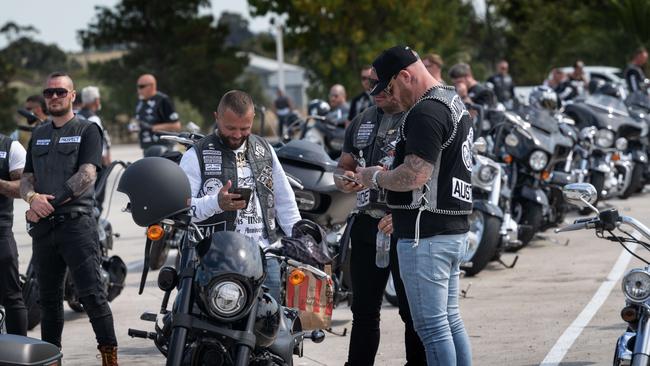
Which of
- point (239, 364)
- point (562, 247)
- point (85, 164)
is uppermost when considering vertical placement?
point (85, 164)

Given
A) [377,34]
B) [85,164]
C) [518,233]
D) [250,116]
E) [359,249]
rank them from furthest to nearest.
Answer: [377,34]
[518,233]
[85,164]
[359,249]
[250,116]

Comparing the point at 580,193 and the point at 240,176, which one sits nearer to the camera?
the point at 580,193

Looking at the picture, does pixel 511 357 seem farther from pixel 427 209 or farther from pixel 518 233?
pixel 518 233

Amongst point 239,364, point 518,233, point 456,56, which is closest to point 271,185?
point 239,364

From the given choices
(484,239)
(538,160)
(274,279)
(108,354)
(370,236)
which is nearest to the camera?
(274,279)

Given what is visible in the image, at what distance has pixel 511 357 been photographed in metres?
7.73

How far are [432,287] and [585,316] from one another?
369cm

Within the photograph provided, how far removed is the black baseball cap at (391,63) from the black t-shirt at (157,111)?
900cm

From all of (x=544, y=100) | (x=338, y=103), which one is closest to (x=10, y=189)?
(x=544, y=100)

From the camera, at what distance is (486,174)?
11.2 m

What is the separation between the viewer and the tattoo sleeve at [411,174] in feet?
17.8

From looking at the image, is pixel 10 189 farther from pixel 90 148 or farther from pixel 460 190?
pixel 460 190

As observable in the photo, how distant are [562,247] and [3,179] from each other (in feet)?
22.5

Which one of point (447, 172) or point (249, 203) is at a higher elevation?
point (447, 172)
